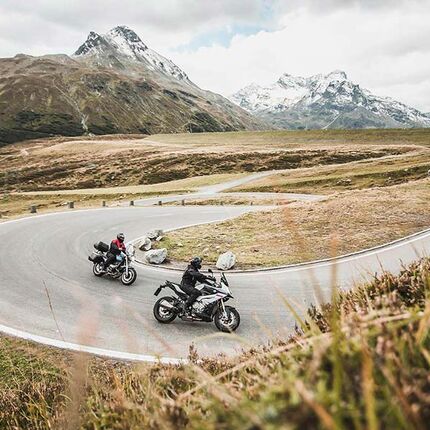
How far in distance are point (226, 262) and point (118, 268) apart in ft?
15.3

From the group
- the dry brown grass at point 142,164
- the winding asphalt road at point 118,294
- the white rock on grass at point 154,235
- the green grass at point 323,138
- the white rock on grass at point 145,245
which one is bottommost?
the winding asphalt road at point 118,294

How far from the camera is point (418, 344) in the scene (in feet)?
5.29

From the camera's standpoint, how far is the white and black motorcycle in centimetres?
1157

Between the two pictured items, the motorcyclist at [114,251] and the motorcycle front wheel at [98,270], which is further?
the motorcycle front wheel at [98,270]

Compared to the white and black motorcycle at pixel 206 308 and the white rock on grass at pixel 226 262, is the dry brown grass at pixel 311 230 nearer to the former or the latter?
the white rock on grass at pixel 226 262

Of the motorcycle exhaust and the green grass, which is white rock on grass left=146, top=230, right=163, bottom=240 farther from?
the green grass

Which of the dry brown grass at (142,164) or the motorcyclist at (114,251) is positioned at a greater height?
the dry brown grass at (142,164)

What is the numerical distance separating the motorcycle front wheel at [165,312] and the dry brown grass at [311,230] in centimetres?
627

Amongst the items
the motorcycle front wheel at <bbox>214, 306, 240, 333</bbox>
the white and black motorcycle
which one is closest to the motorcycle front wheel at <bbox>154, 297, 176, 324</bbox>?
the white and black motorcycle

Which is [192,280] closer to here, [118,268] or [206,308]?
[206,308]

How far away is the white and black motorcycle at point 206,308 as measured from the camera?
1157 cm

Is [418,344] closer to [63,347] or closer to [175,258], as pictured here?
[63,347]

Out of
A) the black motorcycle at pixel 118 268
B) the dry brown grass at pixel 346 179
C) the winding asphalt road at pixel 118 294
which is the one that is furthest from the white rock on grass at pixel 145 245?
the dry brown grass at pixel 346 179

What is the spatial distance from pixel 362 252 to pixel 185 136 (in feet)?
494
